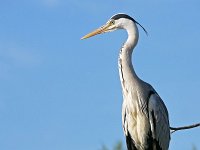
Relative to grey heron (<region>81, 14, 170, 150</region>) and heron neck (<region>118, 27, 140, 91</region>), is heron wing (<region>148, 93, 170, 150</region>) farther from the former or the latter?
heron neck (<region>118, 27, 140, 91</region>)

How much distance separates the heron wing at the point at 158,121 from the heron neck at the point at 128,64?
1.04 feet

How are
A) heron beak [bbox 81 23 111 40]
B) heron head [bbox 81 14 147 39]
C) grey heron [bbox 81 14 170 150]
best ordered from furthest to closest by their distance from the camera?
heron beak [bbox 81 23 111 40], heron head [bbox 81 14 147 39], grey heron [bbox 81 14 170 150]

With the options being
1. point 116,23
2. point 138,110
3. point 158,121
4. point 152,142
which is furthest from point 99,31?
point 152,142

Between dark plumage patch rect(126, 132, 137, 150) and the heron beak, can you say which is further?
the heron beak

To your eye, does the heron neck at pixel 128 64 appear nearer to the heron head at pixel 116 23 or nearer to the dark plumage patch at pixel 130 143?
the heron head at pixel 116 23

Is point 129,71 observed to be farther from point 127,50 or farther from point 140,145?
point 140,145

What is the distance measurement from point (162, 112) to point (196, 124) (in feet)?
2.52

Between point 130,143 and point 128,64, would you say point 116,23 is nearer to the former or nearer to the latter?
point 128,64

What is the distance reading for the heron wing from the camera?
721 centimetres

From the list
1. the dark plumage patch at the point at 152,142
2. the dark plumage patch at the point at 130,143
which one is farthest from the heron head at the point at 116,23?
the dark plumage patch at the point at 130,143

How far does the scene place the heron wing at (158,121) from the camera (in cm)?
721

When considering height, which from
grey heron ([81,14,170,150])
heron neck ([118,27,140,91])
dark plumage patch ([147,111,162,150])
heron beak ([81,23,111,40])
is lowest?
dark plumage patch ([147,111,162,150])

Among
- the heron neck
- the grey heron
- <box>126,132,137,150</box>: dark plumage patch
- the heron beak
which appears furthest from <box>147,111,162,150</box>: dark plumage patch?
the heron beak

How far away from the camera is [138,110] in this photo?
23.8ft
